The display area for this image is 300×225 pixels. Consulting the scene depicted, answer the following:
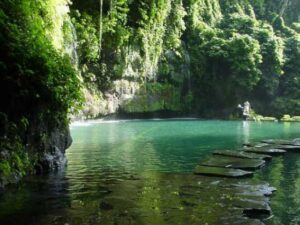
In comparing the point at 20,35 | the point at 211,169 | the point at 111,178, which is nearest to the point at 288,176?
the point at 211,169

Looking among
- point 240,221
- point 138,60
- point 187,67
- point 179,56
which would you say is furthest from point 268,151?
point 187,67

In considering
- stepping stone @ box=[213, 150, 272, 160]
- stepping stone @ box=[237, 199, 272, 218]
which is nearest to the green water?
stepping stone @ box=[237, 199, 272, 218]

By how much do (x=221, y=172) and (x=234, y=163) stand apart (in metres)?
1.84

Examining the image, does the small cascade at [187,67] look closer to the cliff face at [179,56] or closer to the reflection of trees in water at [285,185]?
the cliff face at [179,56]

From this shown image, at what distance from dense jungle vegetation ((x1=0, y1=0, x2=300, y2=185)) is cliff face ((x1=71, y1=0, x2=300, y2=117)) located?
101 mm

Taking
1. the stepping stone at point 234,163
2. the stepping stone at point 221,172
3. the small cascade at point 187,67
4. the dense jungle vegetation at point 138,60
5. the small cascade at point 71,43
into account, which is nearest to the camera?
the dense jungle vegetation at point 138,60

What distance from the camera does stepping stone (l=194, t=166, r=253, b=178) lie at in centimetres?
1170

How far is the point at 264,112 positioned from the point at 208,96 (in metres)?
6.71

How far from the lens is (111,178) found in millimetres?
11312

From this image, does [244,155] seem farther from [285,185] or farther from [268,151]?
[285,185]

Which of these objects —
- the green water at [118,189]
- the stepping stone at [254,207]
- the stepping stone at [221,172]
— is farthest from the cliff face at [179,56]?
the stepping stone at [254,207]

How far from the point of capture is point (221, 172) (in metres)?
12.0

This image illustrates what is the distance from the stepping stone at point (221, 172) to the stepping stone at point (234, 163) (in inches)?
25.1

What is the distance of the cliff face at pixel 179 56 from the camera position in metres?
33.8
